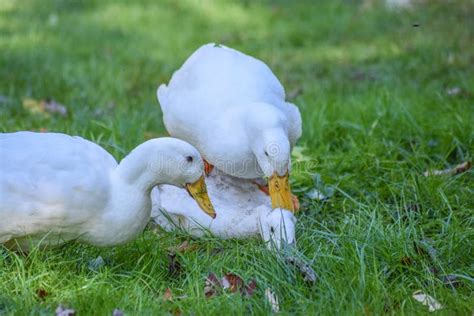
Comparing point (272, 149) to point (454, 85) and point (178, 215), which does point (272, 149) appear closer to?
point (178, 215)

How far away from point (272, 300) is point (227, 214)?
94 centimetres

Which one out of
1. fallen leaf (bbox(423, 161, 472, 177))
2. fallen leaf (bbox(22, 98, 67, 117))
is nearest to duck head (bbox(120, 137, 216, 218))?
fallen leaf (bbox(423, 161, 472, 177))

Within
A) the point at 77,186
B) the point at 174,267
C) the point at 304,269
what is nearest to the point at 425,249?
the point at 304,269

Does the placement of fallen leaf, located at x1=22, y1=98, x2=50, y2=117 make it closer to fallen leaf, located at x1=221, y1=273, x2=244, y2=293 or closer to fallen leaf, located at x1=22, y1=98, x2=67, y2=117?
fallen leaf, located at x1=22, y1=98, x2=67, y2=117

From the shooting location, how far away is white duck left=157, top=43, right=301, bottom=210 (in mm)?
3959

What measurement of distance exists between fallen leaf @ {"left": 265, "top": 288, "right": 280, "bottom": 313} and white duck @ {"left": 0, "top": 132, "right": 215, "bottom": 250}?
1.93 ft

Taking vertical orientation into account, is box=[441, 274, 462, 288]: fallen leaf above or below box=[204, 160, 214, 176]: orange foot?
above

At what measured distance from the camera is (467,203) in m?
4.24

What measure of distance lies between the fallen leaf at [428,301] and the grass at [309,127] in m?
0.04

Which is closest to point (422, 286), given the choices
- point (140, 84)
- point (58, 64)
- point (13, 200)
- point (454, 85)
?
point (13, 200)

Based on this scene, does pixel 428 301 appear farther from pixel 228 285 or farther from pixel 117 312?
pixel 117 312

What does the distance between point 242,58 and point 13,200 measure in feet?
5.84

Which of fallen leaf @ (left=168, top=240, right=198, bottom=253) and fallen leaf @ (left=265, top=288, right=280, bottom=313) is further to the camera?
fallen leaf @ (left=168, top=240, right=198, bottom=253)

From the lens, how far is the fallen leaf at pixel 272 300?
10.3 ft
